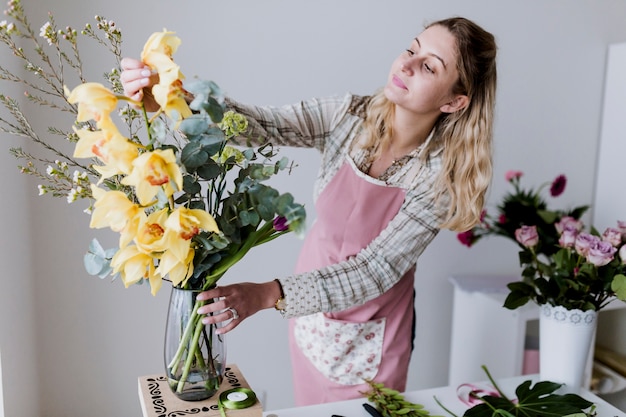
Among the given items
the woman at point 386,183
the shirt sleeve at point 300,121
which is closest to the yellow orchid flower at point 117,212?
the woman at point 386,183

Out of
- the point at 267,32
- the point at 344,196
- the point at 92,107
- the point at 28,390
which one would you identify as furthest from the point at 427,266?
the point at 92,107

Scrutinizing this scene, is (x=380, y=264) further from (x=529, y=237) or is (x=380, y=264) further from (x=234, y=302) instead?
(x=234, y=302)

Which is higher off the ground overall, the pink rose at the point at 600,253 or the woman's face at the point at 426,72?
the woman's face at the point at 426,72

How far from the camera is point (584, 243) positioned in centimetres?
139

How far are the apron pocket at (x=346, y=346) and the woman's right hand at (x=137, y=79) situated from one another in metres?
0.87

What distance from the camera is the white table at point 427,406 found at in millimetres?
1332

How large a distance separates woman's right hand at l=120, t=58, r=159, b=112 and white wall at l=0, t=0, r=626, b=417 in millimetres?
855

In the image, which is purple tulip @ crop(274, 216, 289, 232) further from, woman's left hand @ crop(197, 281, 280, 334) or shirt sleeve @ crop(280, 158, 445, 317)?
shirt sleeve @ crop(280, 158, 445, 317)

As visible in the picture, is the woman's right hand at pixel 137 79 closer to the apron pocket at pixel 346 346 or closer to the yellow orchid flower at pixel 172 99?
the yellow orchid flower at pixel 172 99

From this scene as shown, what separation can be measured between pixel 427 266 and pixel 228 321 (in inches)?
55.0

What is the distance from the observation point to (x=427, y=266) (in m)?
2.33

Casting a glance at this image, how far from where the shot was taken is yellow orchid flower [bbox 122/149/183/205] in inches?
32.1

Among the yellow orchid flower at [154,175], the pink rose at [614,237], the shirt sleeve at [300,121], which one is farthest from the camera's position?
the shirt sleeve at [300,121]

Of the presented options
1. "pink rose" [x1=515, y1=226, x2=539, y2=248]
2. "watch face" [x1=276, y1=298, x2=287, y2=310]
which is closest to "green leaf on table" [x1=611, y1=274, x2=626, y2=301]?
"pink rose" [x1=515, y1=226, x2=539, y2=248]
